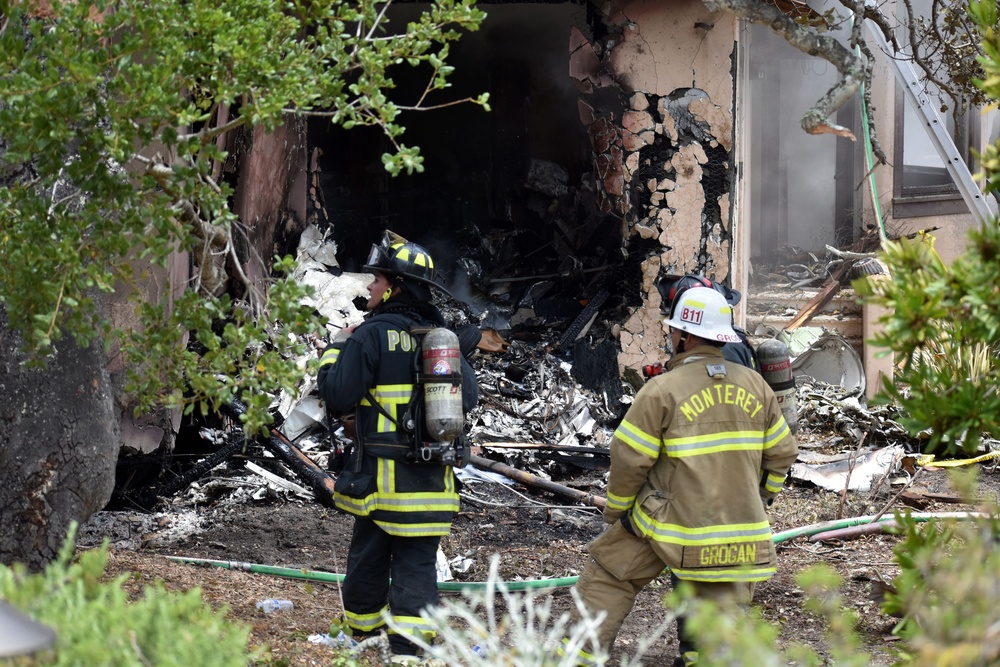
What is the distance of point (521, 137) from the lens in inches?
494

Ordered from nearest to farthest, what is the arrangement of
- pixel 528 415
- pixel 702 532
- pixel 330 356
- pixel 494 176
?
pixel 702 532 → pixel 330 356 → pixel 528 415 → pixel 494 176

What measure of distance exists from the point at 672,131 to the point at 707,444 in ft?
14.9

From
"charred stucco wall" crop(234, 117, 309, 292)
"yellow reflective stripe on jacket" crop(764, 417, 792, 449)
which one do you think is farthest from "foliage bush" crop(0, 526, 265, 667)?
"charred stucco wall" crop(234, 117, 309, 292)

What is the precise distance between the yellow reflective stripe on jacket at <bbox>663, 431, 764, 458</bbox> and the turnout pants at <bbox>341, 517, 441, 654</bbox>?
1.09 m

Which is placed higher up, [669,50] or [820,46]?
[669,50]

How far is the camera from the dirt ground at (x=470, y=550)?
4.80 meters

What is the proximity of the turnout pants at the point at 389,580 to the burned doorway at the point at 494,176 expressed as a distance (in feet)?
19.8

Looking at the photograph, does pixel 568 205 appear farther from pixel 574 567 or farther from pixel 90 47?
pixel 90 47

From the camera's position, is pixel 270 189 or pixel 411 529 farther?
pixel 270 189

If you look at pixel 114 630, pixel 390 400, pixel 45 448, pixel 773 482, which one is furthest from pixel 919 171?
pixel 114 630

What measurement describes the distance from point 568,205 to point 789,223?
3.65 meters

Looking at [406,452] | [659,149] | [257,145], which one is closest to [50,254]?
[406,452]

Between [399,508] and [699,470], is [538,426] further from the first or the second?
[699,470]

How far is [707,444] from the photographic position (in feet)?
12.7
